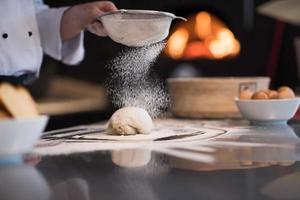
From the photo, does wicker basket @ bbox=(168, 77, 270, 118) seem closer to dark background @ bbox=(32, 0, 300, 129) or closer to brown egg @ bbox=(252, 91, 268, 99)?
brown egg @ bbox=(252, 91, 268, 99)

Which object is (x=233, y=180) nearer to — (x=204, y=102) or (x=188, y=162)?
(x=188, y=162)

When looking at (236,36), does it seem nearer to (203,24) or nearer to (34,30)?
(203,24)

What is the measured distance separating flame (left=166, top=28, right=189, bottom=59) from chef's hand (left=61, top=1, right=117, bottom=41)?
1.35 metres

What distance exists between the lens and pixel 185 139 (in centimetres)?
82

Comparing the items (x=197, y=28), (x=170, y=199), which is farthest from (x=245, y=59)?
(x=170, y=199)

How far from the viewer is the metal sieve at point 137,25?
0.88 meters

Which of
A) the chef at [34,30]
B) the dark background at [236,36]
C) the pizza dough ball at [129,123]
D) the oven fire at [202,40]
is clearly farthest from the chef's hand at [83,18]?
the oven fire at [202,40]

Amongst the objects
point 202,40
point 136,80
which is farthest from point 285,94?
point 202,40

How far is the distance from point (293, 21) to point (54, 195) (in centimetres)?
172

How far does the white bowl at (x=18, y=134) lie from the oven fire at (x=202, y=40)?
1.97m

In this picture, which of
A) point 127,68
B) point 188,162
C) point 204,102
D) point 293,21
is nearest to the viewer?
point 188,162

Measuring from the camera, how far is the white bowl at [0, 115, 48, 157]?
0.53 metres

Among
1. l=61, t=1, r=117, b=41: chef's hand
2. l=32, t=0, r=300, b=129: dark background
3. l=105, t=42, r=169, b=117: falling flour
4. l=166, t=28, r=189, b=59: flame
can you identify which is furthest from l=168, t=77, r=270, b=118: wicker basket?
l=166, t=28, r=189, b=59: flame

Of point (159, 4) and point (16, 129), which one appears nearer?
point (16, 129)
